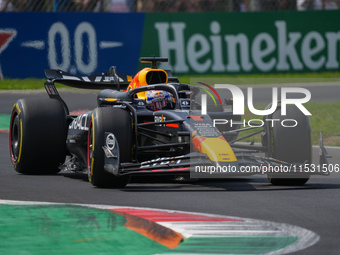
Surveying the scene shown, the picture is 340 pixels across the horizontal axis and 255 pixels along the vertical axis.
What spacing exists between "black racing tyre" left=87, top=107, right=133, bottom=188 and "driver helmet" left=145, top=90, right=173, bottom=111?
1.08 m

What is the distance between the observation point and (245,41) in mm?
19484

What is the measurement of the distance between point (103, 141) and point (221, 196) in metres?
1.17

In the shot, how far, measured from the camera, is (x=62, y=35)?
17.5 m

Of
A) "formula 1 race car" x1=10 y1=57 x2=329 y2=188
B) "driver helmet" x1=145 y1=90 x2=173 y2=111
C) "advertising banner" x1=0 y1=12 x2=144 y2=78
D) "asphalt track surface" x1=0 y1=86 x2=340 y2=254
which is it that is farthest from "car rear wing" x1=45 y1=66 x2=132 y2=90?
"advertising banner" x1=0 y1=12 x2=144 y2=78

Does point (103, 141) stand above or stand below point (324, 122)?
above

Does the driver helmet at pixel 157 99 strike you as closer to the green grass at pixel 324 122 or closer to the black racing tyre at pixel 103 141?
the black racing tyre at pixel 103 141

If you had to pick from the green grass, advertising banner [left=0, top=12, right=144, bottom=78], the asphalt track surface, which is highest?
advertising banner [left=0, top=12, right=144, bottom=78]

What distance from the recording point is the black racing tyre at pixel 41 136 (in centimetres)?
911

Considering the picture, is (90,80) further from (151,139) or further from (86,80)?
(151,139)

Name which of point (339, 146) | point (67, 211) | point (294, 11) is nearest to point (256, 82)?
point (294, 11)

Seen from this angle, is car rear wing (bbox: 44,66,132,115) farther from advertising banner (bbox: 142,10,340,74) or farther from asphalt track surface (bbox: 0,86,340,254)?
advertising banner (bbox: 142,10,340,74)

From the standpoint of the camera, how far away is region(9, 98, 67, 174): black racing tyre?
9109mm

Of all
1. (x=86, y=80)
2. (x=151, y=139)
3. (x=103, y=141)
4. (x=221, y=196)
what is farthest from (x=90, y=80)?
(x=221, y=196)

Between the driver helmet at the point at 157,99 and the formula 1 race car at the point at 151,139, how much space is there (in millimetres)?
10
